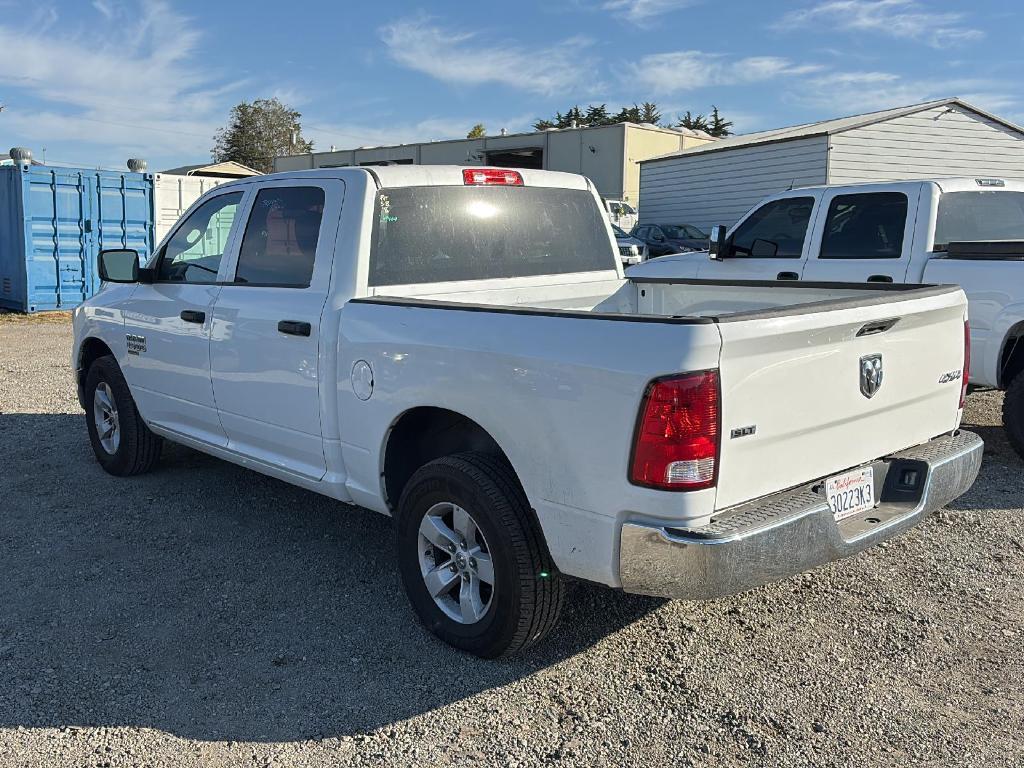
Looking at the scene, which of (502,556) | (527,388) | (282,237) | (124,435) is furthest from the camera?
(124,435)

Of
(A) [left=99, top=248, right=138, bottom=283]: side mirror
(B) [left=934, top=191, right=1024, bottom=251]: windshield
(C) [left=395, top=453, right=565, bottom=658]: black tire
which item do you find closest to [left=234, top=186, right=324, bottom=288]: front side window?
(A) [left=99, top=248, right=138, bottom=283]: side mirror

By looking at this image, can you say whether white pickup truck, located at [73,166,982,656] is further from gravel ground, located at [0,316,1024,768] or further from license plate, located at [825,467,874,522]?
gravel ground, located at [0,316,1024,768]

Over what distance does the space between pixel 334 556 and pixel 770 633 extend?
2107 millimetres

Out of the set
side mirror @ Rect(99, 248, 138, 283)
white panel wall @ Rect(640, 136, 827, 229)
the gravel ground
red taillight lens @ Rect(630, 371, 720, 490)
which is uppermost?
white panel wall @ Rect(640, 136, 827, 229)

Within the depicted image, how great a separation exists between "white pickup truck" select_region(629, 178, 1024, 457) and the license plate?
104 inches

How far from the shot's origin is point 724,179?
24703 millimetres

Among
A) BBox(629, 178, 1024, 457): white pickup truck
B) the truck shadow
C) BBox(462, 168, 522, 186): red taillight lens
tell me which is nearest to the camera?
the truck shadow

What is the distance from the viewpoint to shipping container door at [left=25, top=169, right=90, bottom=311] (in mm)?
14594

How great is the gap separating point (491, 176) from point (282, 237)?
3.51 feet

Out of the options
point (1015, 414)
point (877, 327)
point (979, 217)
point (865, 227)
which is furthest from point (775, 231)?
point (877, 327)

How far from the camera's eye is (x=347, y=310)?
12.9 ft

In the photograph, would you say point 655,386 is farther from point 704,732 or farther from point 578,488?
point 704,732

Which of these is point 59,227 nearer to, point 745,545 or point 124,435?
point 124,435

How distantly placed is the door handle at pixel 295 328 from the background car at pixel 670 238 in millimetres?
18902
